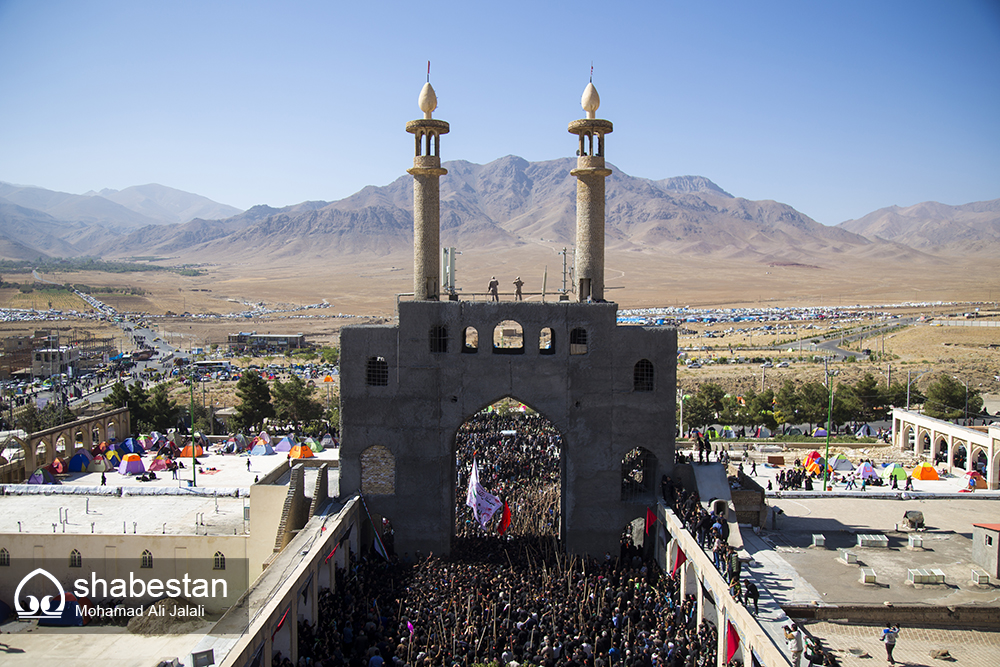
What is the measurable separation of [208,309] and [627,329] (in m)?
168

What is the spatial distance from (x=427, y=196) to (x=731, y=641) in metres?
16.1

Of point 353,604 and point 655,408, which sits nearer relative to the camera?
point 353,604

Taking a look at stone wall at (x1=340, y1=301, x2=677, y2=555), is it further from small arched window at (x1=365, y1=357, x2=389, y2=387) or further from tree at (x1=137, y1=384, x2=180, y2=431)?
tree at (x1=137, y1=384, x2=180, y2=431)

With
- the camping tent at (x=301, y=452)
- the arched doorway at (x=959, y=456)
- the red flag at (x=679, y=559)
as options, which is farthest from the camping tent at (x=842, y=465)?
the camping tent at (x=301, y=452)

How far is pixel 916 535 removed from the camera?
25234mm

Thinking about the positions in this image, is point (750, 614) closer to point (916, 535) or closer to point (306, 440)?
point (916, 535)

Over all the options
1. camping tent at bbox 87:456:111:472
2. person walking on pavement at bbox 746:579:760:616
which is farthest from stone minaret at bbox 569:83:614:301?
camping tent at bbox 87:456:111:472

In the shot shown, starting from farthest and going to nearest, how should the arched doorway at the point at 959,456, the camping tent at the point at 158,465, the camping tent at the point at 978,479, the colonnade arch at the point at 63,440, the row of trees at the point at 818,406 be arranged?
1. the row of trees at the point at 818,406
2. the arched doorway at the point at 959,456
3. the camping tent at the point at 158,465
4. the camping tent at the point at 978,479
5. the colonnade arch at the point at 63,440

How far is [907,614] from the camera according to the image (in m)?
19.2

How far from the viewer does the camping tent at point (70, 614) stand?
78.6 feet

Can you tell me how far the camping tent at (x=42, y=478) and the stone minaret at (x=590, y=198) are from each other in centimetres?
2439

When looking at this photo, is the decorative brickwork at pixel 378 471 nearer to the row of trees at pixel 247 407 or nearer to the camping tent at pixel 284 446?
Answer: the camping tent at pixel 284 446

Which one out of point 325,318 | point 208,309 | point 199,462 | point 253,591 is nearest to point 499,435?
point 199,462

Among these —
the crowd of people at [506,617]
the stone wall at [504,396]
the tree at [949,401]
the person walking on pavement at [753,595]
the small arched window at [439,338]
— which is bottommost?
the crowd of people at [506,617]
